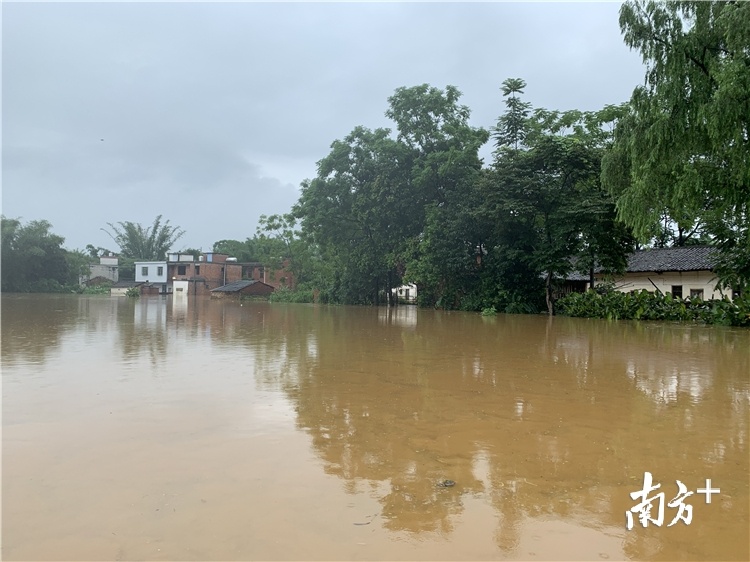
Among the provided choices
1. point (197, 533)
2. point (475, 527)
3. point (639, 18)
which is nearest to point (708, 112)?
point (639, 18)

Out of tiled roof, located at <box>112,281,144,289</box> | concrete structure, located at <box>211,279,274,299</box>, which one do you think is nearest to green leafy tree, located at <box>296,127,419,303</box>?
concrete structure, located at <box>211,279,274,299</box>

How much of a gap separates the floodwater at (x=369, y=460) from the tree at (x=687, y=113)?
6.39m

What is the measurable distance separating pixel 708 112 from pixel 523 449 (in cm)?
1235

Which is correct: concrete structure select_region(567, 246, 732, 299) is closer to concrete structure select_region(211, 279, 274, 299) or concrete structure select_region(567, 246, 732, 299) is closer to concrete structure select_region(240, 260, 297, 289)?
concrete structure select_region(240, 260, 297, 289)

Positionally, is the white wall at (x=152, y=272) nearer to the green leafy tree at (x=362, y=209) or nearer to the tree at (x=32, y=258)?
the tree at (x=32, y=258)

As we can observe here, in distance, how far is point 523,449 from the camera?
4984 mm

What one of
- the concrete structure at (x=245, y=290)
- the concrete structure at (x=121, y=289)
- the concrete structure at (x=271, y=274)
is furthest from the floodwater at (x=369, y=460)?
the concrete structure at (x=121, y=289)

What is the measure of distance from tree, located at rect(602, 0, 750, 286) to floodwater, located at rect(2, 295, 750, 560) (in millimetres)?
6389

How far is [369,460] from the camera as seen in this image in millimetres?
4715

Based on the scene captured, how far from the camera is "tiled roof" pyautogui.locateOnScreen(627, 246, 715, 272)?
87.0 ft

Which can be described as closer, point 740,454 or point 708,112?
point 740,454

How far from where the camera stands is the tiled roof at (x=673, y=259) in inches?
1044

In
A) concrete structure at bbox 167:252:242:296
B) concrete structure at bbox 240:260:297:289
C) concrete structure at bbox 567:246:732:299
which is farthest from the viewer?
concrete structure at bbox 167:252:242:296

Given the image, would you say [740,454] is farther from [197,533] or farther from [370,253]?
[370,253]
